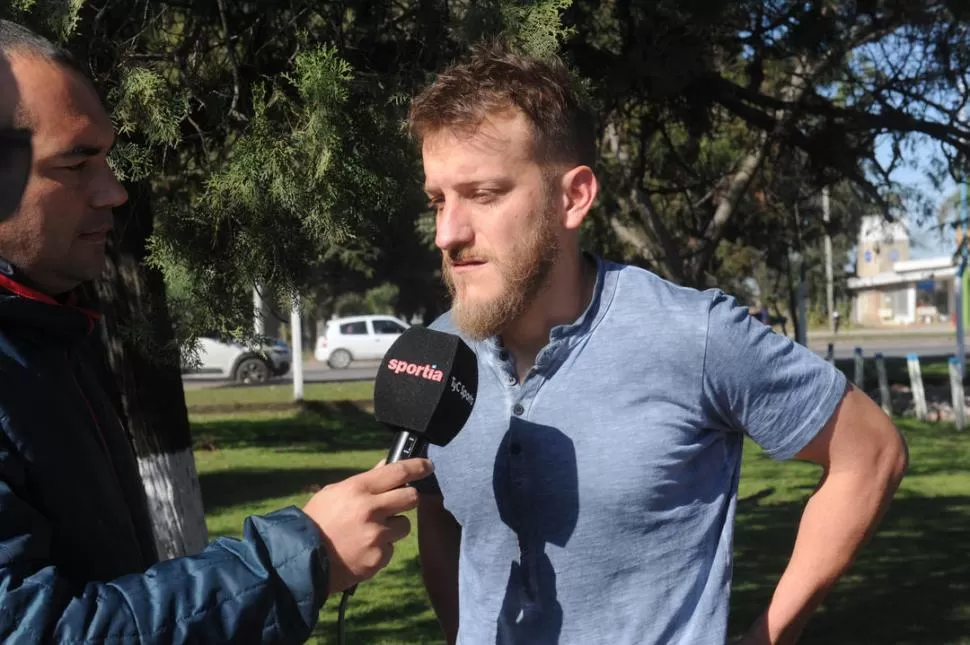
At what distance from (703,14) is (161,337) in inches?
96.0

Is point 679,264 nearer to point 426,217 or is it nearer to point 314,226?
point 314,226

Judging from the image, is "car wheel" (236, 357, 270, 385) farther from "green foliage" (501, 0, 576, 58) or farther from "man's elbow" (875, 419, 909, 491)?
"man's elbow" (875, 419, 909, 491)

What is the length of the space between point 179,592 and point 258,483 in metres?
9.86

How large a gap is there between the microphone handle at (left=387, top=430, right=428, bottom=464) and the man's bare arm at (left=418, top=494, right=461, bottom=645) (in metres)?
0.64

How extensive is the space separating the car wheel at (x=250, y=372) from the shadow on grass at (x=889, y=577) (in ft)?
66.5

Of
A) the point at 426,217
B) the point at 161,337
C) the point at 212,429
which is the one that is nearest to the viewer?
the point at 161,337

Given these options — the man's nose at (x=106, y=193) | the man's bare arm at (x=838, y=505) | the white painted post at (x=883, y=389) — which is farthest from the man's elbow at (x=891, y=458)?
the white painted post at (x=883, y=389)

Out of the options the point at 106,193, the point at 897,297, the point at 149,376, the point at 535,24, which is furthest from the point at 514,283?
the point at 897,297

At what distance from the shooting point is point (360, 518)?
5.43ft

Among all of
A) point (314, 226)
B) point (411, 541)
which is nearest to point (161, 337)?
point (314, 226)

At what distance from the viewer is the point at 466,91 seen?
85.0 inches

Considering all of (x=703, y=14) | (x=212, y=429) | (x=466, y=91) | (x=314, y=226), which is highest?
(x=703, y=14)

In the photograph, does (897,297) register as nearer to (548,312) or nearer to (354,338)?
(354,338)

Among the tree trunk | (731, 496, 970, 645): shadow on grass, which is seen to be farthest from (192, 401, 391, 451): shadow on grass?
the tree trunk
